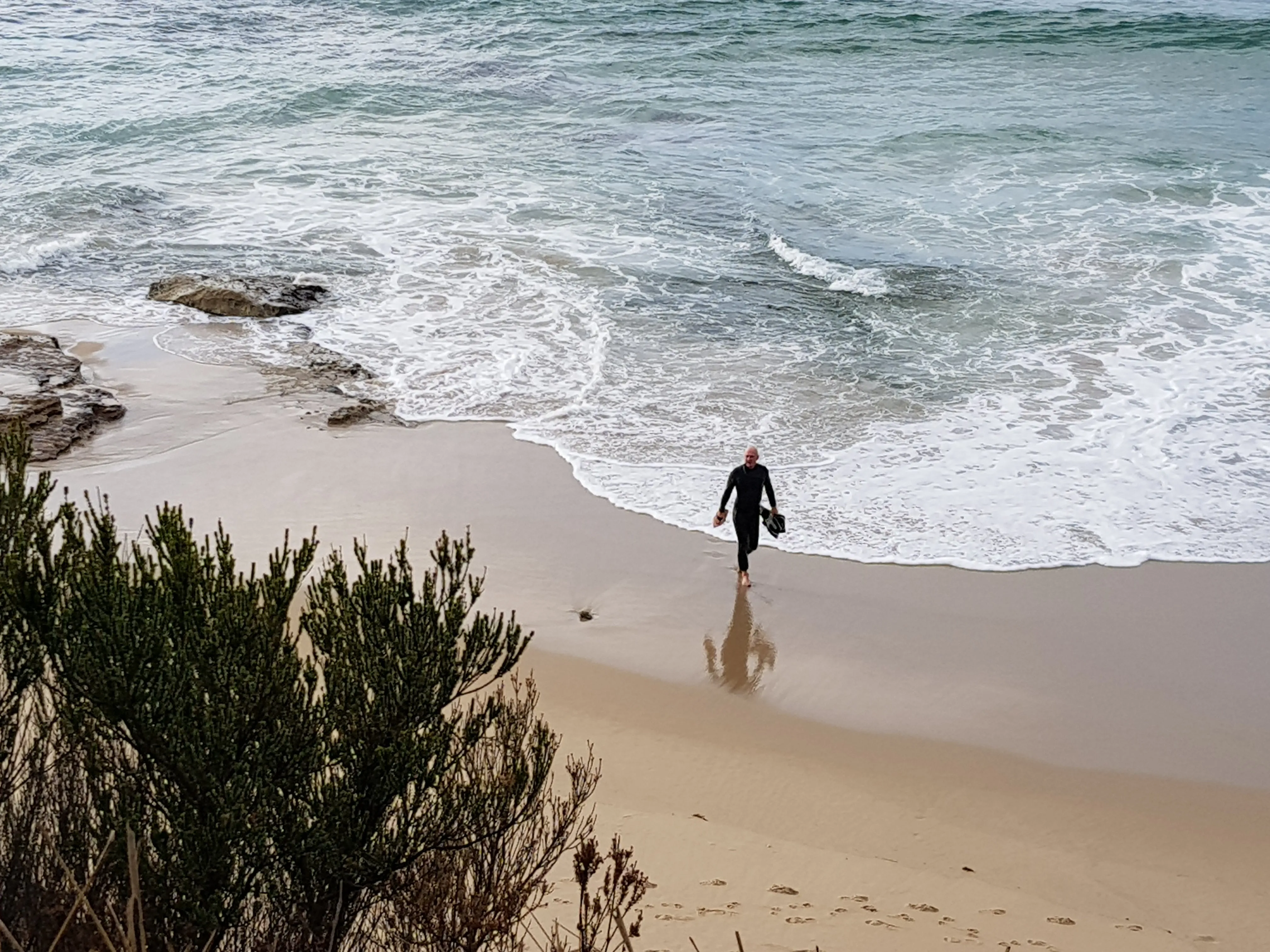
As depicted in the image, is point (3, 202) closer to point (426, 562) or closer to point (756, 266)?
point (756, 266)

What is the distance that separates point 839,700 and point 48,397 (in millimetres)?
9323

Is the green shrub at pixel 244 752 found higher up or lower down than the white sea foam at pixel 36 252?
lower down

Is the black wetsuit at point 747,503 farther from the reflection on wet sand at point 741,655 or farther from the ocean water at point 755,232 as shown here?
the ocean water at point 755,232

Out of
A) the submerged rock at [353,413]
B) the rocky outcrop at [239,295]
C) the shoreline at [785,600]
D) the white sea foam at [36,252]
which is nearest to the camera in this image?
the shoreline at [785,600]

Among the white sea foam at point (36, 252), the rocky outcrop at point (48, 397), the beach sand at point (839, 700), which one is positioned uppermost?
the white sea foam at point (36, 252)

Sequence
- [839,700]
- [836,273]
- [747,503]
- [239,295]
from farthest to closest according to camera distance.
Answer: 1. [836,273]
2. [239,295]
3. [747,503]
4. [839,700]

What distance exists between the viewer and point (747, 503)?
1049 centimetres

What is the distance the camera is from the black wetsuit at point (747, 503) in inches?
413

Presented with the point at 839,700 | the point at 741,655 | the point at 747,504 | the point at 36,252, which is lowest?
the point at 839,700

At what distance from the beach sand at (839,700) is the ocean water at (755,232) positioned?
90 cm

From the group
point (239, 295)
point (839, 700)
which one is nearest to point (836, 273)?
point (239, 295)

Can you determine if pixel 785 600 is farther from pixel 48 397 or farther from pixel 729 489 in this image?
pixel 48 397

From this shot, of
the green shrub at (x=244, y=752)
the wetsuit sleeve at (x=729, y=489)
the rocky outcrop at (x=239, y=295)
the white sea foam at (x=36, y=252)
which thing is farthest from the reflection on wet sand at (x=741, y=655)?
the white sea foam at (x=36, y=252)

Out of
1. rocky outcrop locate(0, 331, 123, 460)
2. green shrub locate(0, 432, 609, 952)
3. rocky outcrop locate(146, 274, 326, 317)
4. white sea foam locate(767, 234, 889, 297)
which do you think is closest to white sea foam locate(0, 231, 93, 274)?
rocky outcrop locate(146, 274, 326, 317)
